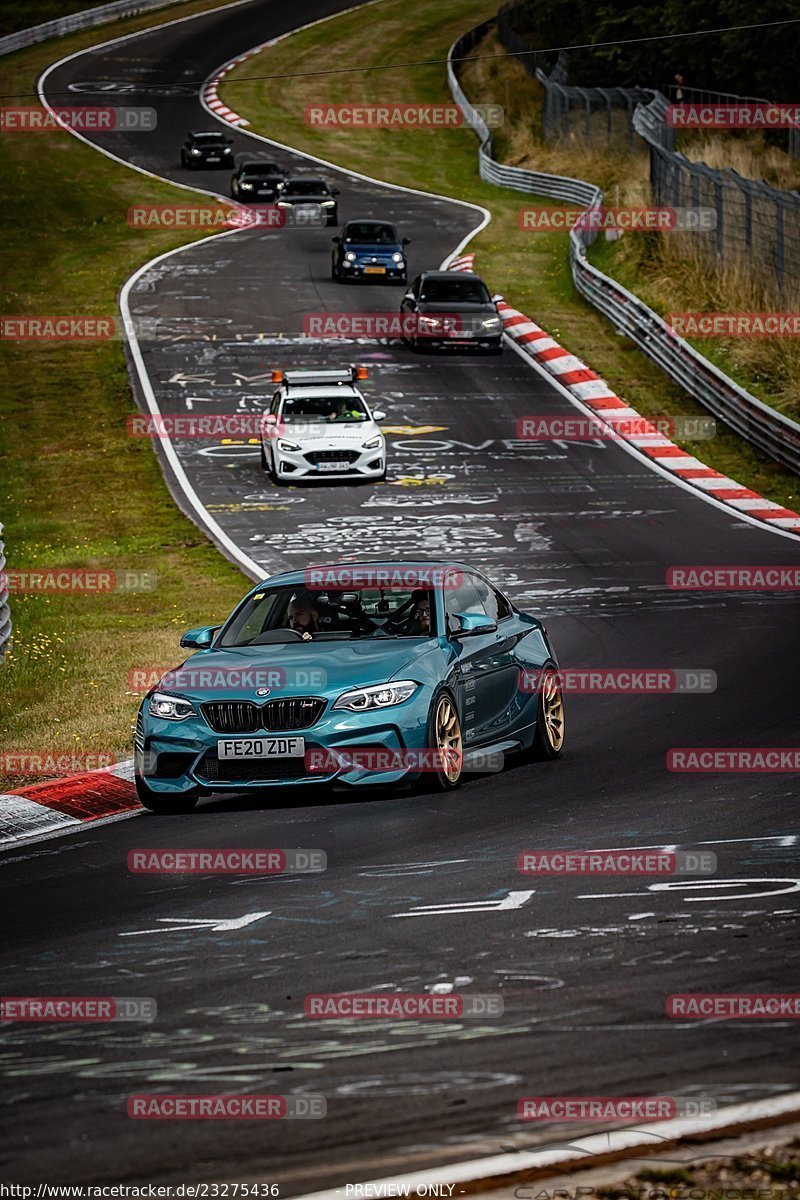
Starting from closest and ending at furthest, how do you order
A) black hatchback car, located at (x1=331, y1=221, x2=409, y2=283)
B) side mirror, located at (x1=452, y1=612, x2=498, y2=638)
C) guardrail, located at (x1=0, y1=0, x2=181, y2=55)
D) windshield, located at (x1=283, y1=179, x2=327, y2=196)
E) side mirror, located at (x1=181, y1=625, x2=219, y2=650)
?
side mirror, located at (x1=452, y1=612, x2=498, y2=638) → side mirror, located at (x1=181, y1=625, x2=219, y2=650) → black hatchback car, located at (x1=331, y1=221, x2=409, y2=283) → windshield, located at (x1=283, y1=179, x2=327, y2=196) → guardrail, located at (x1=0, y1=0, x2=181, y2=55)

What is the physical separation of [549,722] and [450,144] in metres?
58.4

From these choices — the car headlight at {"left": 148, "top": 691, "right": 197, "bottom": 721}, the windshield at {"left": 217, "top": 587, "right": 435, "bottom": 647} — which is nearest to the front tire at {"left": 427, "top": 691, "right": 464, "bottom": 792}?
the windshield at {"left": 217, "top": 587, "right": 435, "bottom": 647}

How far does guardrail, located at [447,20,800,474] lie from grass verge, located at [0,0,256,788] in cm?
898

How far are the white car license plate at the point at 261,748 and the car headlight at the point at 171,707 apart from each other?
319 millimetres

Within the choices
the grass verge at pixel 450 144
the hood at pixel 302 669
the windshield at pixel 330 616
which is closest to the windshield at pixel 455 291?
the grass verge at pixel 450 144

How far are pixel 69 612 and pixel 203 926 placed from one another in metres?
12.5

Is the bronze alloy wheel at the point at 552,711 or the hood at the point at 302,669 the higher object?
the hood at the point at 302,669

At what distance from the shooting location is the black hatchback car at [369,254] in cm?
4500

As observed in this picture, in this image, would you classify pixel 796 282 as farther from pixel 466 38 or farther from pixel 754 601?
pixel 466 38

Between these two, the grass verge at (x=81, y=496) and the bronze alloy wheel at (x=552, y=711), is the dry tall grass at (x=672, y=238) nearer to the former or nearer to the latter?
the grass verge at (x=81, y=496)

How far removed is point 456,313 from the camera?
3812cm

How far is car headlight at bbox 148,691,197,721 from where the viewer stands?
448 inches

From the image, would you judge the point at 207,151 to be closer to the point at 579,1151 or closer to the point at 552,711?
the point at 552,711

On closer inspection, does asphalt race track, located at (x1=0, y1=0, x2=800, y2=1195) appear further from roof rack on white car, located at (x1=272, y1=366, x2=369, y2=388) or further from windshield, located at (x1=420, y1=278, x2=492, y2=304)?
windshield, located at (x1=420, y1=278, x2=492, y2=304)
